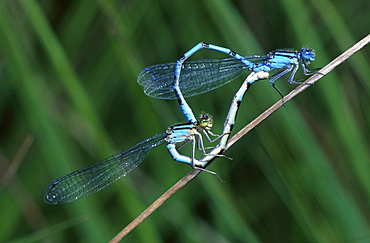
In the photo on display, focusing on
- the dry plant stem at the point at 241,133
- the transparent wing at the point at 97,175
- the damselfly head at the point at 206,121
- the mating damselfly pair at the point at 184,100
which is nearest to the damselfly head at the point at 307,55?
the mating damselfly pair at the point at 184,100

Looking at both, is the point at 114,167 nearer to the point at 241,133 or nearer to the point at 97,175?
the point at 97,175

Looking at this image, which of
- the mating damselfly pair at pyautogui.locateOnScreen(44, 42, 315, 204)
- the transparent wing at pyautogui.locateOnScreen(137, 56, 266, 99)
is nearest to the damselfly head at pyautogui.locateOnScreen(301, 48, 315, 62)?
the mating damselfly pair at pyautogui.locateOnScreen(44, 42, 315, 204)

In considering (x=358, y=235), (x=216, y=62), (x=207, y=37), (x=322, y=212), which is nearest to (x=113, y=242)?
(x=216, y=62)

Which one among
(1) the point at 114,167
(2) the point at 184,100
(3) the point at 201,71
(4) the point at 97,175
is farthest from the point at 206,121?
(4) the point at 97,175

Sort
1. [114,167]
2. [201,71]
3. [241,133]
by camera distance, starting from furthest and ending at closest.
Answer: [201,71] < [114,167] < [241,133]

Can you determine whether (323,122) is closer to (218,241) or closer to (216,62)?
(218,241)

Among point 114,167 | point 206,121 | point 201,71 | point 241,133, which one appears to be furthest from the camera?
point 201,71

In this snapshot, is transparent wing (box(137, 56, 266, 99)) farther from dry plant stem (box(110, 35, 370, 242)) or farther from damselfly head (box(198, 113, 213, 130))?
dry plant stem (box(110, 35, 370, 242))
